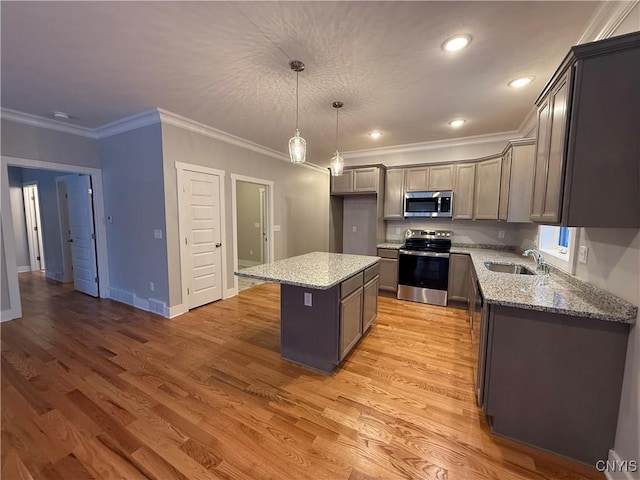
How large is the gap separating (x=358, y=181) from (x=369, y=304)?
2.51m

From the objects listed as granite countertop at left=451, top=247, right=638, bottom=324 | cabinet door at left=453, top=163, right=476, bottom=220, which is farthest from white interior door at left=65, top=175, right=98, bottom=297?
cabinet door at left=453, top=163, right=476, bottom=220

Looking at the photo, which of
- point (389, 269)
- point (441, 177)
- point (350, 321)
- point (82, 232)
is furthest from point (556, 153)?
point (82, 232)

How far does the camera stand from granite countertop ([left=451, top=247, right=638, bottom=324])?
138cm

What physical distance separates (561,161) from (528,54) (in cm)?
131

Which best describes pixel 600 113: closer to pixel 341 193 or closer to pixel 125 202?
pixel 341 193

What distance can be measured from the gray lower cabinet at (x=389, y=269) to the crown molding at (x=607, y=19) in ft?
10.1

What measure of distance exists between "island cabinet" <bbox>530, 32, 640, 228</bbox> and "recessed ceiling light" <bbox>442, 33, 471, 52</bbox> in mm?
733

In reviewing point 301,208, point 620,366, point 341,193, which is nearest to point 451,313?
point 620,366

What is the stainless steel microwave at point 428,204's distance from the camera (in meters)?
4.25

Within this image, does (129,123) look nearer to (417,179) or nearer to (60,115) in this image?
(60,115)

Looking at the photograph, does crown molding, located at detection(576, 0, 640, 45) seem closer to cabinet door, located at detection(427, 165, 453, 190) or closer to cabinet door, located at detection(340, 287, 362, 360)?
cabinet door, located at detection(427, 165, 453, 190)

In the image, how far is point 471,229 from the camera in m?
4.40

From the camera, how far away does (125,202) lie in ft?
12.7

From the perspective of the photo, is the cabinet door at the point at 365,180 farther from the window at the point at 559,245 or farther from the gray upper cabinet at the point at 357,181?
the window at the point at 559,245
